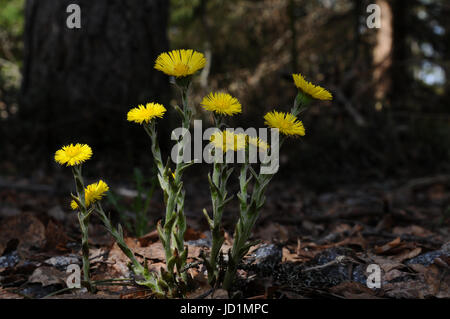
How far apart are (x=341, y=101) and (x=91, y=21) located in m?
2.89

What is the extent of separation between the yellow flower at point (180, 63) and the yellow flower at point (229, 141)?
19 centimetres

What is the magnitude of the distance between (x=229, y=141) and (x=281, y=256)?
66 cm

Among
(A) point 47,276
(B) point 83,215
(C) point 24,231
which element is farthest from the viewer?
(C) point 24,231

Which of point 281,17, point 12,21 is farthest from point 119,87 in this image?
point 12,21

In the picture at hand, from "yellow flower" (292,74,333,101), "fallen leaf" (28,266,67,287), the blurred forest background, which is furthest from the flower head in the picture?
the blurred forest background

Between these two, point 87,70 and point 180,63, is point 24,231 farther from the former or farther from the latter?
point 87,70

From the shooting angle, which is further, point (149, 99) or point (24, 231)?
point (149, 99)

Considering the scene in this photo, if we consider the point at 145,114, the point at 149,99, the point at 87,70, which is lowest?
the point at 145,114

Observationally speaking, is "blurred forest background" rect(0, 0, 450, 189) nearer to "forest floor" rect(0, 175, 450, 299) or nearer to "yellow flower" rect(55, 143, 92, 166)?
"forest floor" rect(0, 175, 450, 299)

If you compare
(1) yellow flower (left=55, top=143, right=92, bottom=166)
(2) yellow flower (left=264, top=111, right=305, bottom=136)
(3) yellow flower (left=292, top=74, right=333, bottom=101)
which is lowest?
(1) yellow flower (left=55, top=143, right=92, bottom=166)

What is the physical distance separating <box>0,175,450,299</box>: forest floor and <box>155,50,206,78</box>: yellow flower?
59cm

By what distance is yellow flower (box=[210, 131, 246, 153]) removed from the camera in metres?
0.94

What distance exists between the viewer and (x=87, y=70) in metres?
3.51

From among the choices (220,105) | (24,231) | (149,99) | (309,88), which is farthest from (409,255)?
(149,99)
